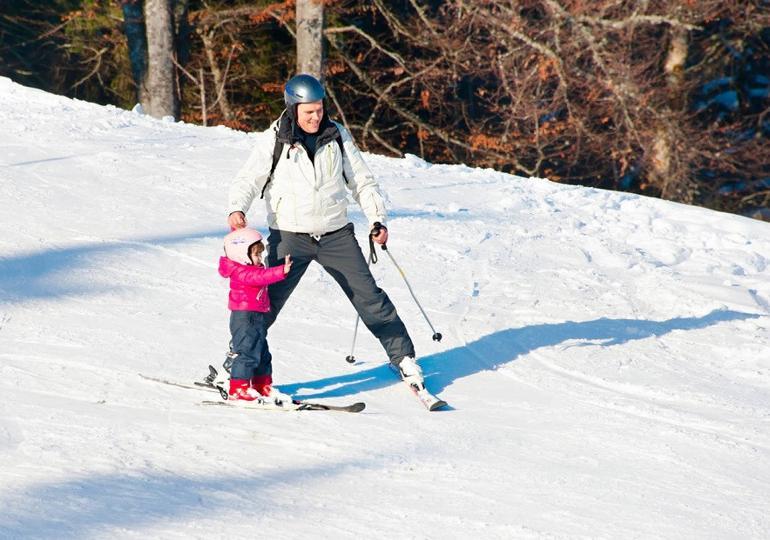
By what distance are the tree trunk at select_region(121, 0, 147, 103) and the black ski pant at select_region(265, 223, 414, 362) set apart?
14.4m

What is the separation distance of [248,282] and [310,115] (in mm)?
891

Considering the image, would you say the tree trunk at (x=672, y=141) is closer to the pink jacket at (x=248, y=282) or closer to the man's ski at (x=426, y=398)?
the man's ski at (x=426, y=398)

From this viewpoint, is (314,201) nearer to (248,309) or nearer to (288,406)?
(248,309)

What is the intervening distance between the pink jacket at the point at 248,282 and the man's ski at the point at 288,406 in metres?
0.47

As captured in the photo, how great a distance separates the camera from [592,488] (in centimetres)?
496

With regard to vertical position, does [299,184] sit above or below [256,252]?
above

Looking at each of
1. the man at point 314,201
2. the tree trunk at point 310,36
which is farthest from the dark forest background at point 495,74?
the man at point 314,201

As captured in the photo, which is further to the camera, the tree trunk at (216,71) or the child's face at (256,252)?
the tree trunk at (216,71)

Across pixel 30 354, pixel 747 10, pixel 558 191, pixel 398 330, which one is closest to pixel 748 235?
pixel 558 191

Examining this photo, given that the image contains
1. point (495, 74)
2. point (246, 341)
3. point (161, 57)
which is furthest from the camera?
point (495, 74)

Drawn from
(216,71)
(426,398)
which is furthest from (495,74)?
(426,398)

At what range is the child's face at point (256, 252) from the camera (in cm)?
549

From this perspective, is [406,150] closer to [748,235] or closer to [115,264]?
[748,235]

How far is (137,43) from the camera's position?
64.4 ft
